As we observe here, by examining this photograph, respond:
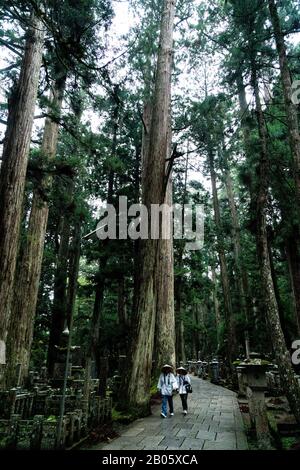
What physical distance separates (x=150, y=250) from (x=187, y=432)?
398 centimetres

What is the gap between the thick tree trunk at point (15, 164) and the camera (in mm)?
6031

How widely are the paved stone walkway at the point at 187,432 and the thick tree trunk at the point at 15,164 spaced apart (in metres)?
3.06

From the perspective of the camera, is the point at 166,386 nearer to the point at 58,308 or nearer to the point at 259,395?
the point at 259,395

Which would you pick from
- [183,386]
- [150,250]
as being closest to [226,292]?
[183,386]

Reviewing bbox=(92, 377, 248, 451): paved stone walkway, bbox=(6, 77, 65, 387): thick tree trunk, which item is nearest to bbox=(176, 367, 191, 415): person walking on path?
bbox=(92, 377, 248, 451): paved stone walkway

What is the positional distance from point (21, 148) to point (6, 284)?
8.96 ft

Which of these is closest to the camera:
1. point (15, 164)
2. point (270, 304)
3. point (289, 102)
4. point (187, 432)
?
point (187, 432)

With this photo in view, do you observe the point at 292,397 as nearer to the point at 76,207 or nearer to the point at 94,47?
the point at 76,207

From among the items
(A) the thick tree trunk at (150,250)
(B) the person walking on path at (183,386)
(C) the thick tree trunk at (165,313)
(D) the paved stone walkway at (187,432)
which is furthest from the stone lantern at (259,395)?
(C) the thick tree trunk at (165,313)

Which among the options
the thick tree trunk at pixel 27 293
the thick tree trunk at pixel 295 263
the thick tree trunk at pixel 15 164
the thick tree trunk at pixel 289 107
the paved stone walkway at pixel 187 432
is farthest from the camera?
the thick tree trunk at pixel 295 263

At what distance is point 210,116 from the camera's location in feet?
43.4

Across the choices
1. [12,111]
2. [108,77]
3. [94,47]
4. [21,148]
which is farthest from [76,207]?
[94,47]

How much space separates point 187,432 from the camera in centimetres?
600

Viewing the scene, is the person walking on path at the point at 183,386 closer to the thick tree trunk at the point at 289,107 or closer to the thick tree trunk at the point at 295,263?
the thick tree trunk at the point at 289,107
